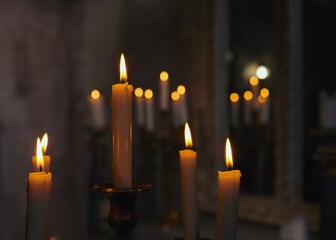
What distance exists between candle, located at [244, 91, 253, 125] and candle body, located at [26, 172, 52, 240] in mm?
1827

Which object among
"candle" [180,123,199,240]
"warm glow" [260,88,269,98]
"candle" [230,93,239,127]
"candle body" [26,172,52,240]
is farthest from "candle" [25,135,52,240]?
"candle" [230,93,239,127]

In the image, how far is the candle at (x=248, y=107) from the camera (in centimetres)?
216

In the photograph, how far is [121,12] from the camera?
98.6 inches

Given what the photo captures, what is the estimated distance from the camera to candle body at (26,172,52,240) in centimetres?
43

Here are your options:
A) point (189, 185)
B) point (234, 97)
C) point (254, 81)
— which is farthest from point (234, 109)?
point (189, 185)

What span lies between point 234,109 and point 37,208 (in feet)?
6.40

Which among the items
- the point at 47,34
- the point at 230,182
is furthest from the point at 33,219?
the point at 47,34

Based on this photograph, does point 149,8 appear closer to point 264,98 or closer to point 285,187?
point 264,98

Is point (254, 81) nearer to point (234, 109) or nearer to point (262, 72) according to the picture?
point (262, 72)

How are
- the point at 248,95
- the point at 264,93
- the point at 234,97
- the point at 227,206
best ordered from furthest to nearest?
the point at 234,97 → the point at 248,95 → the point at 264,93 → the point at 227,206

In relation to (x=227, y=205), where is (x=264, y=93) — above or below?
above

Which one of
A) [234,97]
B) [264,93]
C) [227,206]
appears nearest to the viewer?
[227,206]

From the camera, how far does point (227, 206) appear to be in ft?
1.42

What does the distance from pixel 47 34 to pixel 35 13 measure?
0.14m
